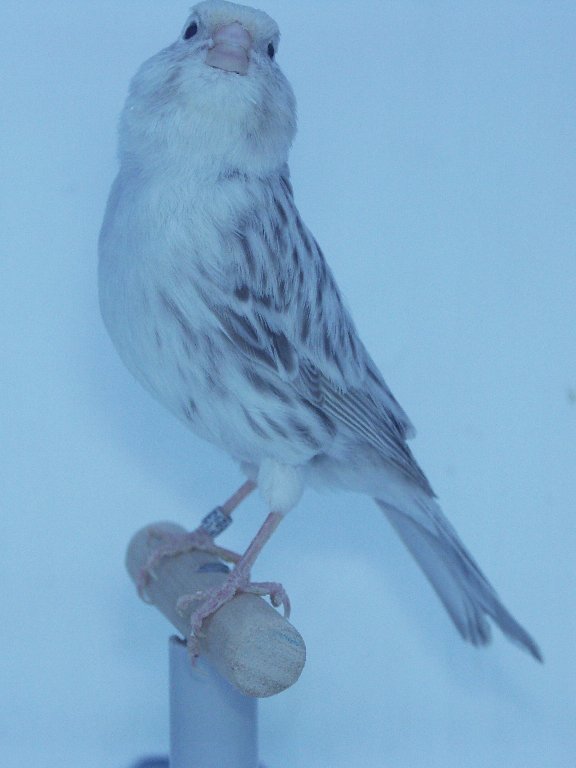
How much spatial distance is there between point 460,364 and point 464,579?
629 mm

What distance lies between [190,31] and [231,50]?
0.15 m

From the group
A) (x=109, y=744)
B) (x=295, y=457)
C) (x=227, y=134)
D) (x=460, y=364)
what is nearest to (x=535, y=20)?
(x=460, y=364)

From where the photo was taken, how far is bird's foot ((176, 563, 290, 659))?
5.95ft

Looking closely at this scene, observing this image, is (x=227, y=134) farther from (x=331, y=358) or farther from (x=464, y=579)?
(x=464, y=579)

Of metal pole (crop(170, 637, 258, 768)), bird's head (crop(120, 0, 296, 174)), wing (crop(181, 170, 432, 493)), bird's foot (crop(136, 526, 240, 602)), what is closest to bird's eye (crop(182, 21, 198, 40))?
bird's head (crop(120, 0, 296, 174))

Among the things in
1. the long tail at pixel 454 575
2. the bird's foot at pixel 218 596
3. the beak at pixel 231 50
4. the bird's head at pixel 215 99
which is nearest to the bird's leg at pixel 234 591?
the bird's foot at pixel 218 596

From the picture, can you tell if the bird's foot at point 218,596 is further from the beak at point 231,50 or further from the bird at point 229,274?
the beak at point 231,50

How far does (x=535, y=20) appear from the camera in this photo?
2.50 metres

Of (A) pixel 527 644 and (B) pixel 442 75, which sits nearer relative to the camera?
(A) pixel 527 644

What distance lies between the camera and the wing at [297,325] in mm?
1790

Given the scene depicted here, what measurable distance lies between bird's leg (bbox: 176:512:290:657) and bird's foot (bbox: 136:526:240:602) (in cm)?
19

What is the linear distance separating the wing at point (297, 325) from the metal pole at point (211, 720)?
0.55 meters

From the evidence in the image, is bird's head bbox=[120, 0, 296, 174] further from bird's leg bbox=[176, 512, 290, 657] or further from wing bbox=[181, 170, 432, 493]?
bird's leg bbox=[176, 512, 290, 657]

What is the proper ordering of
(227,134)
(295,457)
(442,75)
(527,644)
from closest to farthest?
(227,134) → (295,457) → (527,644) → (442,75)
